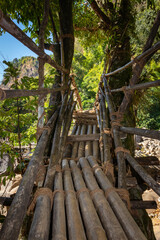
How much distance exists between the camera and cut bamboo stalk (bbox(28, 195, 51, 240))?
0.95 metres

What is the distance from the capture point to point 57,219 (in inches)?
44.6

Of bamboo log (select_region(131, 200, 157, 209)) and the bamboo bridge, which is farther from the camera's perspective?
bamboo log (select_region(131, 200, 157, 209))

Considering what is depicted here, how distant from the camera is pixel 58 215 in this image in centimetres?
Answer: 117

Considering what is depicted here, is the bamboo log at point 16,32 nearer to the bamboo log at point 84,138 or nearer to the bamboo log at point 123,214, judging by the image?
the bamboo log at point 123,214

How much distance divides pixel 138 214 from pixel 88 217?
35.6 inches

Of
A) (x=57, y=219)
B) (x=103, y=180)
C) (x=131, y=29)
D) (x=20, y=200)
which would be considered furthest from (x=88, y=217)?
(x=131, y=29)

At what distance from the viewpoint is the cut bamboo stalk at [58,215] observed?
1.01m

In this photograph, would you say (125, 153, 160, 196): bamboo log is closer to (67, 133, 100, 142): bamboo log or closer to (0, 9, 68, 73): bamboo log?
(67, 133, 100, 142): bamboo log

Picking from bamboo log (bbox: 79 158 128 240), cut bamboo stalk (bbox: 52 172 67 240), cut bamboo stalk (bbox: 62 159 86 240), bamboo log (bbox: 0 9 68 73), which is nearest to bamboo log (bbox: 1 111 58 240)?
cut bamboo stalk (bbox: 52 172 67 240)

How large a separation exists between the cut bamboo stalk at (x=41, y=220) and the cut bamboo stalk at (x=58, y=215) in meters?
0.06

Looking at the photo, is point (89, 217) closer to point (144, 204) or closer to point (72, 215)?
point (72, 215)

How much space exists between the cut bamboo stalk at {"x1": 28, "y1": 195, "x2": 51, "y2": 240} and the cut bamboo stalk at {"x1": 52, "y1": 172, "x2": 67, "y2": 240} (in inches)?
2.4

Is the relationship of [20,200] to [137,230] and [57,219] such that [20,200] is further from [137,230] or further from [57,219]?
[137,230]

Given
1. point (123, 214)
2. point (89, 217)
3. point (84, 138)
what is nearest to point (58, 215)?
point (89, 217)
